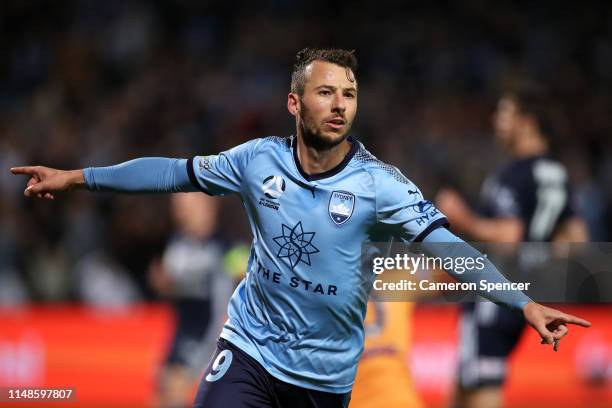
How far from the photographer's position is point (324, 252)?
4.35m

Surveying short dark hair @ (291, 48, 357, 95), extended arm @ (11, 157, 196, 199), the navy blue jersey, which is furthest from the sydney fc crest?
the navy blue jersey

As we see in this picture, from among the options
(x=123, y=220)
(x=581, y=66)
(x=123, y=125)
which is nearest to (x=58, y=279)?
(x=123, y=220)

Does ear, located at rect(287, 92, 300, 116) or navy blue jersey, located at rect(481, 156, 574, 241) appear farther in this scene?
navy blue jersey, located at rect(481, 156, 574, 241)

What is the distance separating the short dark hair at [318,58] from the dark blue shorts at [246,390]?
1.11m

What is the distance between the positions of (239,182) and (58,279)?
700cm

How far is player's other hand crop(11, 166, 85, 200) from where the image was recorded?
4.42 m

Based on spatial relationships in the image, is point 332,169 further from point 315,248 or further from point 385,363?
point 385,363

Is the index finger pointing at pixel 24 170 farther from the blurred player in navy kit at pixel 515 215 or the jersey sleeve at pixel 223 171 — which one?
the blurred player in navy kit at pixel 515 215

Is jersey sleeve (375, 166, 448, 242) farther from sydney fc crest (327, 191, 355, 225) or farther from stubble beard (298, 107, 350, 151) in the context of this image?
stubble beard (298, 107, 350, 151)

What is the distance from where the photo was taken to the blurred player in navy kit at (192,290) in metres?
9.27

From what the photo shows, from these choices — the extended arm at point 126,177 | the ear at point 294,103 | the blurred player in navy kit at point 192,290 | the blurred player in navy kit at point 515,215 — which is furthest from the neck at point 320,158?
the blurred player in navy kit at point 192,290

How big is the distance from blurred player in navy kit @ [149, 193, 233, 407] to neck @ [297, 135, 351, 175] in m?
4.86

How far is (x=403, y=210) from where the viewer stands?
→ 429 cm

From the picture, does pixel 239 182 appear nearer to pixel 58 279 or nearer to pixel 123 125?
pixel 58 279
